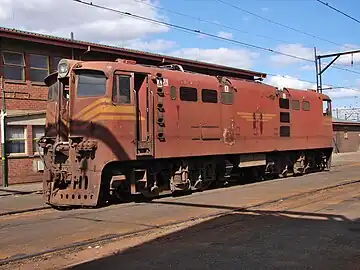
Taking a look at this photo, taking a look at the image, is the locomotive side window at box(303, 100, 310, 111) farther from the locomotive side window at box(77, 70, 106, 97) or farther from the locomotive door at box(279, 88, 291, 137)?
the locomotive side window at box(77, 70, 106, 97)

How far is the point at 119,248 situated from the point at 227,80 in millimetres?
10651

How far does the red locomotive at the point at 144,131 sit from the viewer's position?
12969mm

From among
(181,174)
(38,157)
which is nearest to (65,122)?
(38,157)

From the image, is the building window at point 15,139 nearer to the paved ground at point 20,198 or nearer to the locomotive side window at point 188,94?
the paved ground at point 20,198

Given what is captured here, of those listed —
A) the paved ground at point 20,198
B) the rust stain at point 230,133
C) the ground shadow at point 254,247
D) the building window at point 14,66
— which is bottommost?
the ground shadow at point 254,247

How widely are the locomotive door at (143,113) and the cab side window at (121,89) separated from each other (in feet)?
1.10

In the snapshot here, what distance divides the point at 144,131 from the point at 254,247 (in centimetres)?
695

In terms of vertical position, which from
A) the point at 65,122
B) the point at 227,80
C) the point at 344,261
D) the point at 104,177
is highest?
the point at 227,80

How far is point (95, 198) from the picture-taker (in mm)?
12602

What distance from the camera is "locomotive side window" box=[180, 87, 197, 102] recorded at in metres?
15.4

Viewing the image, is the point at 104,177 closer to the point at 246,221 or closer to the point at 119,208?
the point at 119,208

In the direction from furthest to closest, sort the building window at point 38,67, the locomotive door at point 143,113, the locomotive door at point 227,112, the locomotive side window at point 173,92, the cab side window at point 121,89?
1. the building window at point 38,67
2. the locomotive door at point 227,112
3. the locomotive side window at point 173,92
4. the locomotive door at point 143,113
5. the cab side window at point 121,89

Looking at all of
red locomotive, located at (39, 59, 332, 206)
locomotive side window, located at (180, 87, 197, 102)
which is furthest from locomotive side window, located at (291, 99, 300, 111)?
locomotive side window, located at (180, 87, 197, 102)

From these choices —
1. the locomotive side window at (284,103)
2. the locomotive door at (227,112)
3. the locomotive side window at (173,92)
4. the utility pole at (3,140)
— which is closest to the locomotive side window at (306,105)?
the locomotive side window at (284,103)
